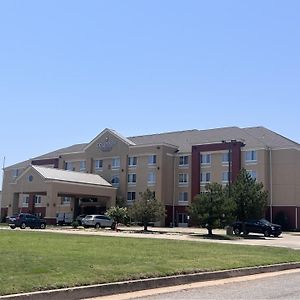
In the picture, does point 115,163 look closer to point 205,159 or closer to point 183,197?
point 183,197

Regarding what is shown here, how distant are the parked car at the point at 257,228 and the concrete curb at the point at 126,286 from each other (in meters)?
31.7

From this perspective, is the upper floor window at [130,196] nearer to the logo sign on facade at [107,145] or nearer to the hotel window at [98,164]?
the hotel window at [98,164]

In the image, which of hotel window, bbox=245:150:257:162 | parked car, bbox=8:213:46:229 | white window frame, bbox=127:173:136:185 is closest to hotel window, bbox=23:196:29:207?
white window frame, bbox=127:173:136:185

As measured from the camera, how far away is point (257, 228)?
48.8 meters

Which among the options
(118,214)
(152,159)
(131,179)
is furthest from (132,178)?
(118,214)

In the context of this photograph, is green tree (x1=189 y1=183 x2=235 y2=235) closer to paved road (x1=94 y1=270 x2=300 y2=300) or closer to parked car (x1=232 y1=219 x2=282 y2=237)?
parked car (x1=232 y1=219 x2=282 y2=237)

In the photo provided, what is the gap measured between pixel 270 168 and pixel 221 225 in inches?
947

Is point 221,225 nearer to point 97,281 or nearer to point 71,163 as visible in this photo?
point 97,281

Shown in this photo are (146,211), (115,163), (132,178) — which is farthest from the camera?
(115,163)

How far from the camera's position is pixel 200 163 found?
72562 millimetres

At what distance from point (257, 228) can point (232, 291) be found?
122 feet

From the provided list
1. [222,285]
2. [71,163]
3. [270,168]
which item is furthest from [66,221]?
[222,285]

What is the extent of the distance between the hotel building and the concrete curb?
1972 inches

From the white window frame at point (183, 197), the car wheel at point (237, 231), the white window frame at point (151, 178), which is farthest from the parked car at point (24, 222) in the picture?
the white window frame at point (183, 197)
